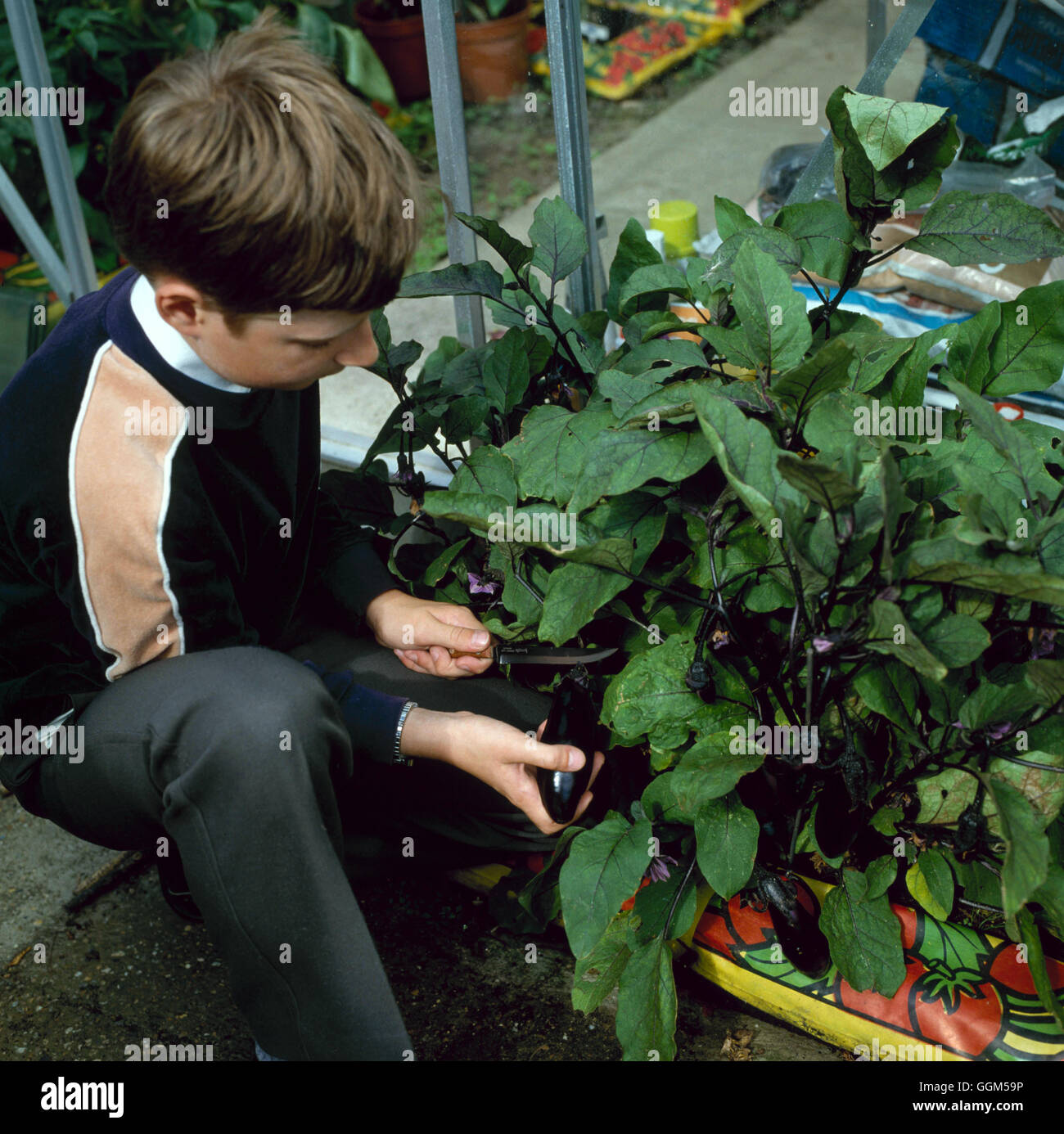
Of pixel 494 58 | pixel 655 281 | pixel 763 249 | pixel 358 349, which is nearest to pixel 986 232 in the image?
pixel 763 249

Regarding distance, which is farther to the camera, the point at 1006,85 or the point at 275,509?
the point at 1006,85

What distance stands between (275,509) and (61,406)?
31 cm

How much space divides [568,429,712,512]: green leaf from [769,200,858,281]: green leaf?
33 centimetres

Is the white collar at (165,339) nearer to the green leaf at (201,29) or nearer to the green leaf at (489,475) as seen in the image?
the green leaf at (489,475)

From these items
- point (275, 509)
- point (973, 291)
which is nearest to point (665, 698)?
point (275, 509)

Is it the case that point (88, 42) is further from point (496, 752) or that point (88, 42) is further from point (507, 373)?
point (496, 752)

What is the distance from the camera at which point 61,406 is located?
127 centimetres

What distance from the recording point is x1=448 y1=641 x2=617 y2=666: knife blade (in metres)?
1.47

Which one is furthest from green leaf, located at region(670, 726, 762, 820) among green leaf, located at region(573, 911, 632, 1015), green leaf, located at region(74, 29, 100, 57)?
green leaf, located at region(74, 29, 100, 57)


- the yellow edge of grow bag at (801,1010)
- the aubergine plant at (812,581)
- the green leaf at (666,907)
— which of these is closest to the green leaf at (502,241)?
the aubergine plant at (812,581)

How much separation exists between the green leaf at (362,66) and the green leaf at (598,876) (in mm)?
3503

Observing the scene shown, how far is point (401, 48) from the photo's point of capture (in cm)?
432

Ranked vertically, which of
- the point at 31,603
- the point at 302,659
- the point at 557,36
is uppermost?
the point at 557,36
